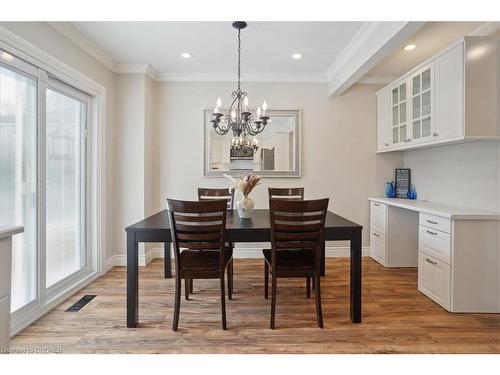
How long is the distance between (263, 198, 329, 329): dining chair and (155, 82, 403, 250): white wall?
202cm

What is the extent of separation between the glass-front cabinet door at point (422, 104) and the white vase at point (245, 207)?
6.39 feet

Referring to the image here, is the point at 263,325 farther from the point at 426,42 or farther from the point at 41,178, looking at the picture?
the point at 426,42

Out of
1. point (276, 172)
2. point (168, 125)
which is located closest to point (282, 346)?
point (276, 172)

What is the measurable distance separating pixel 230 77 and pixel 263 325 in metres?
3.21

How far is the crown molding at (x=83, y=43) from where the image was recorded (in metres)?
2.73

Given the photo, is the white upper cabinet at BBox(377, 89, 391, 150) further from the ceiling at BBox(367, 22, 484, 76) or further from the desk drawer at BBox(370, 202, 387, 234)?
the desk drawer at BBox(370, 202, 387, 234)

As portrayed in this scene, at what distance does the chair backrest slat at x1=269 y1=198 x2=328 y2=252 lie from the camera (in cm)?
221

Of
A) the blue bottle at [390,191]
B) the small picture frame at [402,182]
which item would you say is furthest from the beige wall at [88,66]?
the small picture frame at [402,182]

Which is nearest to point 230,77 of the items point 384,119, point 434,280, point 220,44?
point 220,44

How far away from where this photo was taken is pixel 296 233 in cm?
226

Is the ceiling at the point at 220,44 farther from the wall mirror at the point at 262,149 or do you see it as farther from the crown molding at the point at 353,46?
the wall mirror at the point at 262,149

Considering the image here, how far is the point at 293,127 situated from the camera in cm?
427

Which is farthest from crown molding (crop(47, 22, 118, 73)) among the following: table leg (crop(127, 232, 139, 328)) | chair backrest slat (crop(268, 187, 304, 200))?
chair backrest slat (crop(268, 187, 304, 200))

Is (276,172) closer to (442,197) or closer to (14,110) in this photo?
(442,197)
